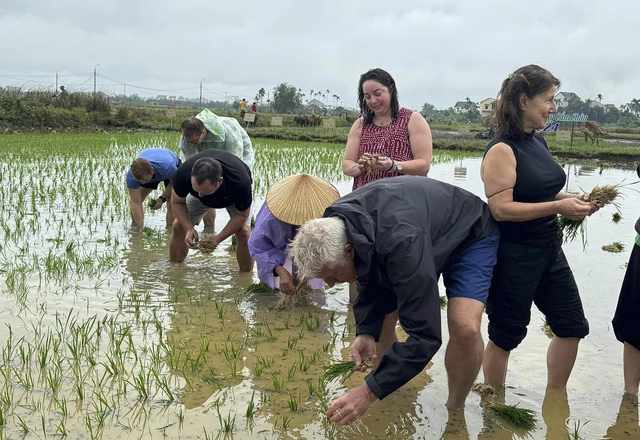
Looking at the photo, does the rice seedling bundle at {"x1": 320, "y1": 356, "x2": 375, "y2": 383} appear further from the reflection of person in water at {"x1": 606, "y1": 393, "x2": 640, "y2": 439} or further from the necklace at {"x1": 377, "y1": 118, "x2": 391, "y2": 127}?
the necklace at {"x1": 377, "y1": 118, "x2": 391, "y2": 127}

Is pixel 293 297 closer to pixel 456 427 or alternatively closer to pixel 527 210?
pixel 456 427

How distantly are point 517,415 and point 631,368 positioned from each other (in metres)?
0.75

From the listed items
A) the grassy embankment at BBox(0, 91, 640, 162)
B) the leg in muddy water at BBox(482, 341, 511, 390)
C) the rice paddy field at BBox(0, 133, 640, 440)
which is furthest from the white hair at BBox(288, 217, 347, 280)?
the grassy embankment at BBox(0, 91, 640, 162)

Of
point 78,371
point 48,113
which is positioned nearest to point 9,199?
point 78,371

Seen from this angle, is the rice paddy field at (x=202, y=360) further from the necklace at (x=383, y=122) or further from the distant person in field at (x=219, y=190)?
the necklace at (x=383, y=122)

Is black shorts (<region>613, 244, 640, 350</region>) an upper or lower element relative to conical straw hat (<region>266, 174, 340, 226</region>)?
lower

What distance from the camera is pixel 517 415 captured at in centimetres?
300

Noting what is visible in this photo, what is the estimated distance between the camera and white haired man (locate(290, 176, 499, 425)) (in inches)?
92.6

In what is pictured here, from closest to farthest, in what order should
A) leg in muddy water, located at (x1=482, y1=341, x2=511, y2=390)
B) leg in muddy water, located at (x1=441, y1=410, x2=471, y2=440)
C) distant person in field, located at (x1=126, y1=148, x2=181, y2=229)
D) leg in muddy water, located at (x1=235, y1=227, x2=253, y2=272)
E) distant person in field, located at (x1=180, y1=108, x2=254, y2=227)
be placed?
leg in muddy water, located at (x1=441, y1=410, x2=471, y2=440), leg in muddy water, located at (x1=482, y1=341, x2=511, y2=390), leg in muddy water, located at (x1=235, y1=227, x2=253, y2=272), distant person in field, located at (x1=180, y1=108, x2=254, y2=227), distant person in field, located at (x1=126, y1=148, x2=181, y2=229)

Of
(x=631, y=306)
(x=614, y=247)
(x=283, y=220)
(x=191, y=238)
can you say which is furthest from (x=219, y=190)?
(x=614, y=247)

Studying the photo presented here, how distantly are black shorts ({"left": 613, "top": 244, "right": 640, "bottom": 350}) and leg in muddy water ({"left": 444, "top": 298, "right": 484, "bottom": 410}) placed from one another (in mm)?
793

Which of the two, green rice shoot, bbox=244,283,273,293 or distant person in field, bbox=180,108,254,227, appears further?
distant person in field, bbox=180,108,254,227

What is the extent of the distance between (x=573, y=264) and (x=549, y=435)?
Result: 3675 millimetres

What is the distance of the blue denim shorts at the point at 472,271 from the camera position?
2836 mm
